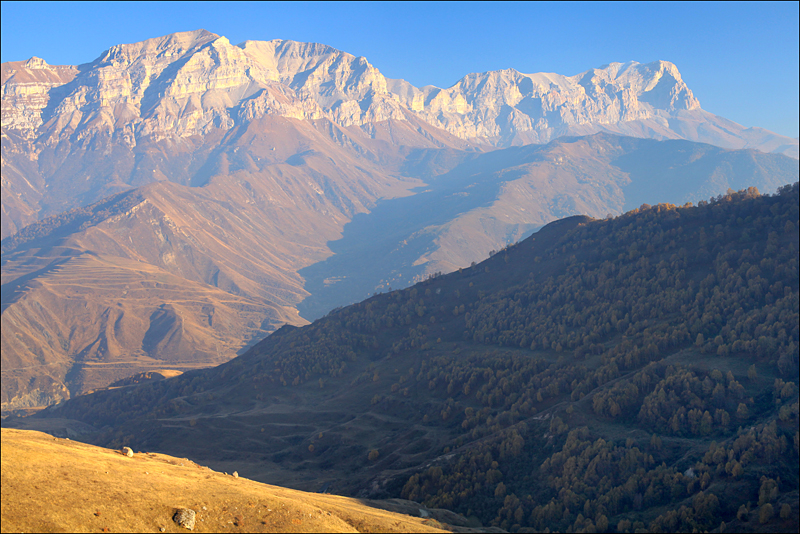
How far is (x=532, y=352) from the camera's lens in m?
135

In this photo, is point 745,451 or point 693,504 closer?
point 693,504

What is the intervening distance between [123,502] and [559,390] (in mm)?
86458

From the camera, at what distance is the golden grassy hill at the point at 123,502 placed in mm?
39438

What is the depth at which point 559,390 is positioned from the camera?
112 m

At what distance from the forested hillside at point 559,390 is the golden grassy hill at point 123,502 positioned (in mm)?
40049

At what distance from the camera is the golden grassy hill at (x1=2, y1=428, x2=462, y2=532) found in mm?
39438

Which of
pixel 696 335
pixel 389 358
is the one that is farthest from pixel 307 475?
pixel 696 335

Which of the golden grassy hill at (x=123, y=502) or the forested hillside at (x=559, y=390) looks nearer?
the golden grassy hill at (x=123, y=502)

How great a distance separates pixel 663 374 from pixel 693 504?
33421 mm

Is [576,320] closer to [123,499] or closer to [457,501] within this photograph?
[457,501]

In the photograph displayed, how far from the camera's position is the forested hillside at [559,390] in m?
77.3

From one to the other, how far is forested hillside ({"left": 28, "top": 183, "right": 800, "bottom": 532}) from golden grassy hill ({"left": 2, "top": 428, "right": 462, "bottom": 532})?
40049mm

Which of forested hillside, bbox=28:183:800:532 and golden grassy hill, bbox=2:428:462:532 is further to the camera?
forested hillside, bbox=28:183:800:532

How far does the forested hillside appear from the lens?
77.3 meters
